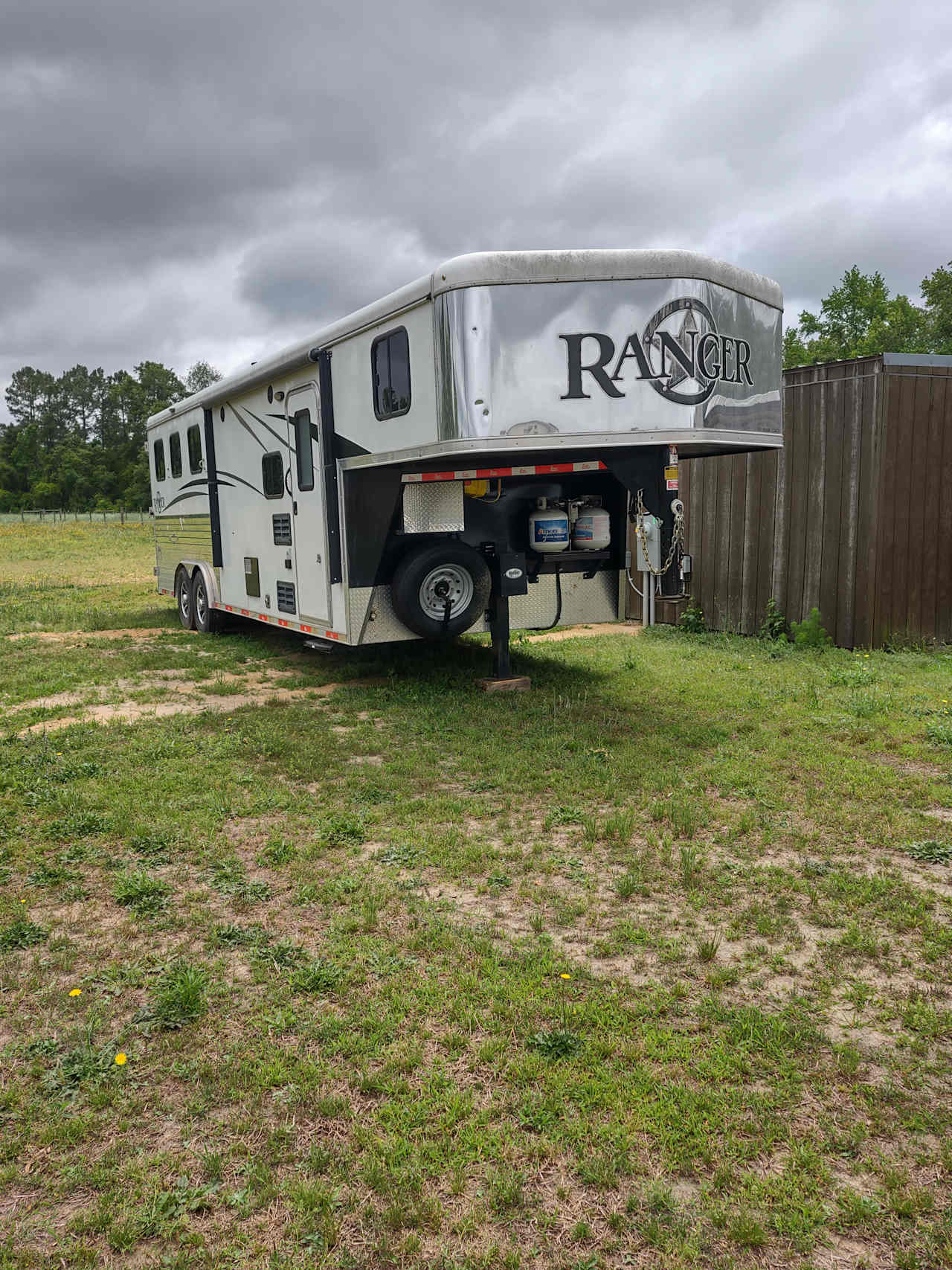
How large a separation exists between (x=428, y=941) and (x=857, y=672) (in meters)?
5.85

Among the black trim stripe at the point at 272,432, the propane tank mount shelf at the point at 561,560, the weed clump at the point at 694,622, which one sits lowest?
the weed clump at the point at 694,622

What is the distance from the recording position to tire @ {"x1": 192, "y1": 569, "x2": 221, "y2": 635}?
39.7 feet

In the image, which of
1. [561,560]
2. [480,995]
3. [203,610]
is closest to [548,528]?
[561,560]

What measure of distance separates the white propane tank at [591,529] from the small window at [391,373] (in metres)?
1.93

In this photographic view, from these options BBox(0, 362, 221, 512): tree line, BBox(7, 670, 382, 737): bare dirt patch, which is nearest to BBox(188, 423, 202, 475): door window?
BBox(7, 670, 382, 737): bare dirt patch

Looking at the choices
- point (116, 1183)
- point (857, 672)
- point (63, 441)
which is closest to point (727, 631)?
point (857, 672)

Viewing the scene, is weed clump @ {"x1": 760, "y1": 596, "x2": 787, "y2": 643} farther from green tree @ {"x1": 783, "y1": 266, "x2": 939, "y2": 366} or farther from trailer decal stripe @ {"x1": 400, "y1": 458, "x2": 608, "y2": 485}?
green tree @ {"x1": 783, "y1": 266, "x2": 939, "y2": 366}

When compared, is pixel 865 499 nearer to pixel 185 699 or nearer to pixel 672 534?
pixel 672 534

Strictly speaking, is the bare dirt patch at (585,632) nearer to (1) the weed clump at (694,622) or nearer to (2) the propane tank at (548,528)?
(1) the weed clump at (694,622)

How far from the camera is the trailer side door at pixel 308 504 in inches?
324

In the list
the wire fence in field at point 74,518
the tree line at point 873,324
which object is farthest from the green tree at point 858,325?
the wire fence in field at point 74,518

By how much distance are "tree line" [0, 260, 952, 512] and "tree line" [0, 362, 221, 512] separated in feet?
0.35

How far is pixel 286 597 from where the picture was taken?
30.7 feet

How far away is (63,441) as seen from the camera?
324ft
